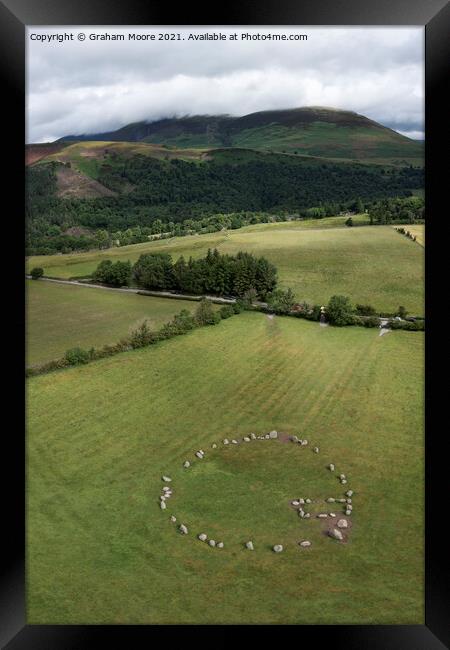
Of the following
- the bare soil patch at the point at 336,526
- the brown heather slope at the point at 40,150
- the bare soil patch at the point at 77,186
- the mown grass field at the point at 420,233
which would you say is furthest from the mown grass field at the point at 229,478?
the brown heather slope at the point at 40,150

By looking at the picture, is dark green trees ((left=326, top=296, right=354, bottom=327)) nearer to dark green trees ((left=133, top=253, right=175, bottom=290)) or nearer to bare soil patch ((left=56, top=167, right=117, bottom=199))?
dark green trees ((left=133, top=253, right=175, bottom=290))

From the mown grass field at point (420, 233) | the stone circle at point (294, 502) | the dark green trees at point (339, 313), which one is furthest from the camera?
the dark green trees at point (339, 313)

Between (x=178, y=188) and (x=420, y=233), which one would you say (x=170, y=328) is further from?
(x=420, y=233)

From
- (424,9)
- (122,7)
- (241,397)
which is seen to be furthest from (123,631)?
(424,9)

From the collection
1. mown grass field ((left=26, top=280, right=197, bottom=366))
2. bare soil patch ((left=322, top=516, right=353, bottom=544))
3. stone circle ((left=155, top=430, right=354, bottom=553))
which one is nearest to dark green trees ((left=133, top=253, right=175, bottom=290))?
mown grass field ((left=26, top=280, right=197, bottom=366))

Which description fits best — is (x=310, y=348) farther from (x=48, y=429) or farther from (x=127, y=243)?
(x=48, y=429)

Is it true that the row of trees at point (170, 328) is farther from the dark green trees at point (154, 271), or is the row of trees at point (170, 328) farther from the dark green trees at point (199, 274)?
the dark green trees at point (154, 271)
